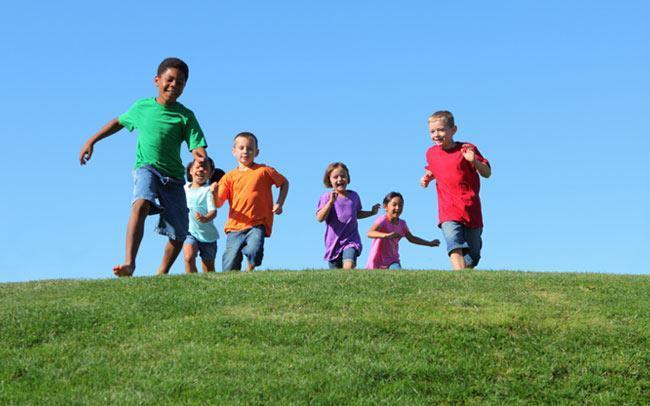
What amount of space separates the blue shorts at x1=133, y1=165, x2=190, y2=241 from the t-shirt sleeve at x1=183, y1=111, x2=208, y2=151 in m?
0.56

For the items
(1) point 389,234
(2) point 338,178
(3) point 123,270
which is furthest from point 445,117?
(3) point 123,270

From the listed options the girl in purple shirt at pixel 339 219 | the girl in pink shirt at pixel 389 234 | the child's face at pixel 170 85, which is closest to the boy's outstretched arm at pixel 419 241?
the girl in pink shirt at pixel 389 234

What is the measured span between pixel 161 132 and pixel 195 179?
2.63 m

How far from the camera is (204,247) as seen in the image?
51.6ft

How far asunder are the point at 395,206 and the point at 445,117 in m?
2.90

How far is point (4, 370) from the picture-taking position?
31.7 ft

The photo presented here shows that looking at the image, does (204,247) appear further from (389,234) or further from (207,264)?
(389,234)

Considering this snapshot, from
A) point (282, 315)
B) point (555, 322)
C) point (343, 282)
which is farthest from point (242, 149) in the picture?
point (555, 322)

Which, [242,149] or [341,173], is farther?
[341,173]

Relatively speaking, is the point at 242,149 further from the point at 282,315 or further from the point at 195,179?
the point at 282,315

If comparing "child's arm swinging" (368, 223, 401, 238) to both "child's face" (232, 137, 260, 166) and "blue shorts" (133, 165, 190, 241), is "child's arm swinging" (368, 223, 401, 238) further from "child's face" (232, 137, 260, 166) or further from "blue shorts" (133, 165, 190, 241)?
"blue shorts" (133, 165, 190, 241)

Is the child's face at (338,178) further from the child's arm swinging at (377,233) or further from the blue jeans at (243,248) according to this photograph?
the blue jeans at (243,248)

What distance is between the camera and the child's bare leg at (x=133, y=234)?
13.3 m

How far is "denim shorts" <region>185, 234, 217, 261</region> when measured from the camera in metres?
15.7
